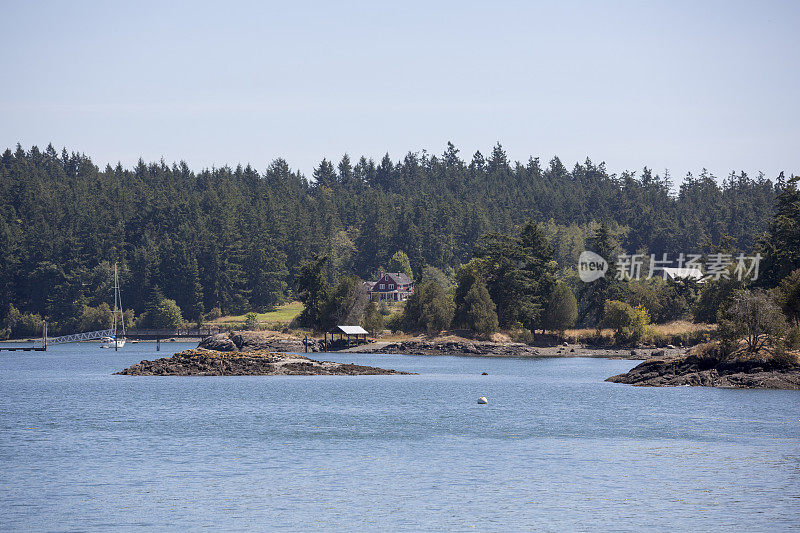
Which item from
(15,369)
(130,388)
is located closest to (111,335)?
(15,369)

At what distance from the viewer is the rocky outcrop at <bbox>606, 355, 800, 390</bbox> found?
226 ft

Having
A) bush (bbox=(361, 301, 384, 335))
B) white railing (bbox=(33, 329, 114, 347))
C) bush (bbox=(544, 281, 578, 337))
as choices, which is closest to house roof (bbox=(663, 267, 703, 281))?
bush (bbox=(544, 281, 578, 337))

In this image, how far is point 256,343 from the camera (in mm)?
133875

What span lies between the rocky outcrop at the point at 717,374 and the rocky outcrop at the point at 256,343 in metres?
59.8

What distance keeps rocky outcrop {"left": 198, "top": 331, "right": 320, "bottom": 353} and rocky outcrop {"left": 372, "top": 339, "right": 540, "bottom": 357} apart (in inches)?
527

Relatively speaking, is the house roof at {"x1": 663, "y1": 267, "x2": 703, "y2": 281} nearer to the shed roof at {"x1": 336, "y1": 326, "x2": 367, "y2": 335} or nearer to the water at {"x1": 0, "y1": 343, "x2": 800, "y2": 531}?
the shed roof at {"x1": 336, "y1": 326, "x2": 367, "y2": 335}

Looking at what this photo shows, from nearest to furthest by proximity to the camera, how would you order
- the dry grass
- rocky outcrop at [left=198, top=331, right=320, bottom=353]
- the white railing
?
1. rocky outcrop at [left=198, top=331, right=320, bottom=353]
2. the dry grass
3. the white railing

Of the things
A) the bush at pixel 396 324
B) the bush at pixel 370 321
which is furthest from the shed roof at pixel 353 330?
the bush at pixel 396 324

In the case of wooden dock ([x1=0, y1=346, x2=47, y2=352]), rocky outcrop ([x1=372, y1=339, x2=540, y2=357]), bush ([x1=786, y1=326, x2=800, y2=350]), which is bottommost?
wooden dock ([x1=0, y1=346, x2=47, y2=352])

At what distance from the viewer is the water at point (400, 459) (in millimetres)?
29406

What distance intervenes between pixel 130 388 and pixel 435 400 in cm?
2917

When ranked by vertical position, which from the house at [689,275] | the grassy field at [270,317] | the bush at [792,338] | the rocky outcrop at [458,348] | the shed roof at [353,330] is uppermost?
the house at [689,275]

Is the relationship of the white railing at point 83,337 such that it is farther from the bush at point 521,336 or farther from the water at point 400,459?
the water at point 400,459

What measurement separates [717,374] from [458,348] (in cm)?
6783
